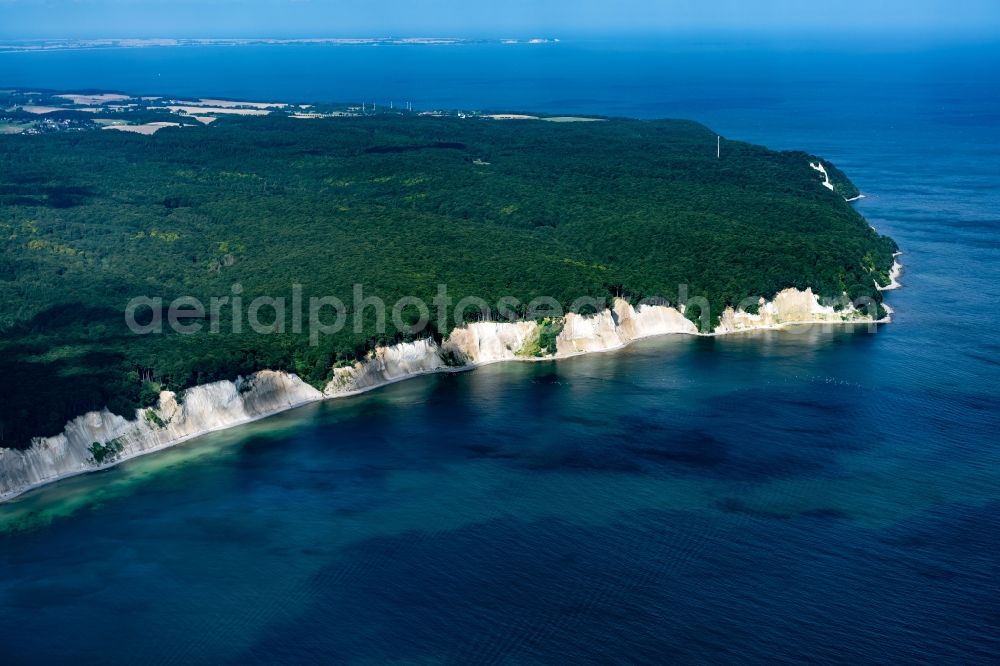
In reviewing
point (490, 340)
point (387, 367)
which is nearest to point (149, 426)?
point (387, 367)

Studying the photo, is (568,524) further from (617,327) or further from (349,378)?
(617,327)

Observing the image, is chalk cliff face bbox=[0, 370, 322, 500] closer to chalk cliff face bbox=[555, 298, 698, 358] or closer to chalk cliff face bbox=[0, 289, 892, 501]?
chalk cliff face bbox=[0, 289, 892, 501]

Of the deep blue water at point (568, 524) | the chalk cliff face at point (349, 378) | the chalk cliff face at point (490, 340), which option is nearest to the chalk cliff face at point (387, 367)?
the chalk cliff face at point (349, 378)

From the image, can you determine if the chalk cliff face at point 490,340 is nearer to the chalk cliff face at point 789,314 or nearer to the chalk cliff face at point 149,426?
the chalk cliff face at point 149,426

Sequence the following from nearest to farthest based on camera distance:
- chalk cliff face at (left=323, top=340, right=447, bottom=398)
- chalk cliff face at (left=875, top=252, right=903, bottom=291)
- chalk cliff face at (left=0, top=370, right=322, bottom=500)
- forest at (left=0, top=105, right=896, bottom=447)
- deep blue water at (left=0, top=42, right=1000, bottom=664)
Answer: deep blue water at (left=0, top=42, right=1000, bottom=664), chalk cliff face at (left=0, top=370, right=322, bottom=500), forest at (left=0, top=105, right=896, bottom=447), chalk cliff face at (left=323, top=340, right=447, bottom=398), chalk cliff face at (left=875, top=252, right=903, bottom=291)

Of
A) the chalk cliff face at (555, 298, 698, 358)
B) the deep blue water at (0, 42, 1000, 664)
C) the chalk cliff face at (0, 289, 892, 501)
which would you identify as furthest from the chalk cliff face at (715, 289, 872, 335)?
the deep blue water at (0, 42, 1000, 664)
